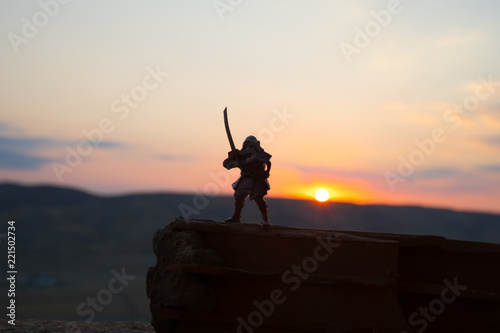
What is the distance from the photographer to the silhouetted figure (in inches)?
284

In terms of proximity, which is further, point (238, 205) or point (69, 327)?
point (69, 327)

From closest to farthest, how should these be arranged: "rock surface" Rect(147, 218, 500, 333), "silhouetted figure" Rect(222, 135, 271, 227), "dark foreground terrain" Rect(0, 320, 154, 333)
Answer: "rock surface" Rect(147, 218, 500, 333) → "silhouetted figure" Rect(222, 135, 271, 227) → "dark foreground terrain" Rect(0, 320, 154, 333)

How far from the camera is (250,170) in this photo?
7.27 m

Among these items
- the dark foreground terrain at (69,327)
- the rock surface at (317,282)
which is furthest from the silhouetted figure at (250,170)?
the dark foreground terrain at (69,327)

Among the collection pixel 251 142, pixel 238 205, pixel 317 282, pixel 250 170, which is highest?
pixel 251 142

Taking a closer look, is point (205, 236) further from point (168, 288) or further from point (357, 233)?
point (357, 233)

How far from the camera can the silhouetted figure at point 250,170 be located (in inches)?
284

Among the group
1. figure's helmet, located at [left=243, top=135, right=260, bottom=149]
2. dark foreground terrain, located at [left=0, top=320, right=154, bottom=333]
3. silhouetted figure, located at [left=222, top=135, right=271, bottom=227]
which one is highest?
figure's helmet, located at [left=243, top=135, right=260, bottom=149]

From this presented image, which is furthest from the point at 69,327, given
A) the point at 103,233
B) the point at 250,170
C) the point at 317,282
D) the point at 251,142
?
the point at 103,233

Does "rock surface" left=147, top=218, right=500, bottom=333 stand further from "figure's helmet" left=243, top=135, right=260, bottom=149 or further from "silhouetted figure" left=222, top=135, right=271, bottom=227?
"figure's helmet" left=243, top=135, right=260, bottom=149

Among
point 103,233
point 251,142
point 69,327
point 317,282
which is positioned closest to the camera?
point 317,282

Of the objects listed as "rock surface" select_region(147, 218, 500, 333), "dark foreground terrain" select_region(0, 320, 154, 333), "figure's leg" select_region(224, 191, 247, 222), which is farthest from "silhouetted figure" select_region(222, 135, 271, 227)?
"dark foreground terrain" select_region(0, 320, 154, 333)

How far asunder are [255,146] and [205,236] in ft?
4.58

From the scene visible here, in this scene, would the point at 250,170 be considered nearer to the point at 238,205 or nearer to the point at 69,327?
the point at 238,205
